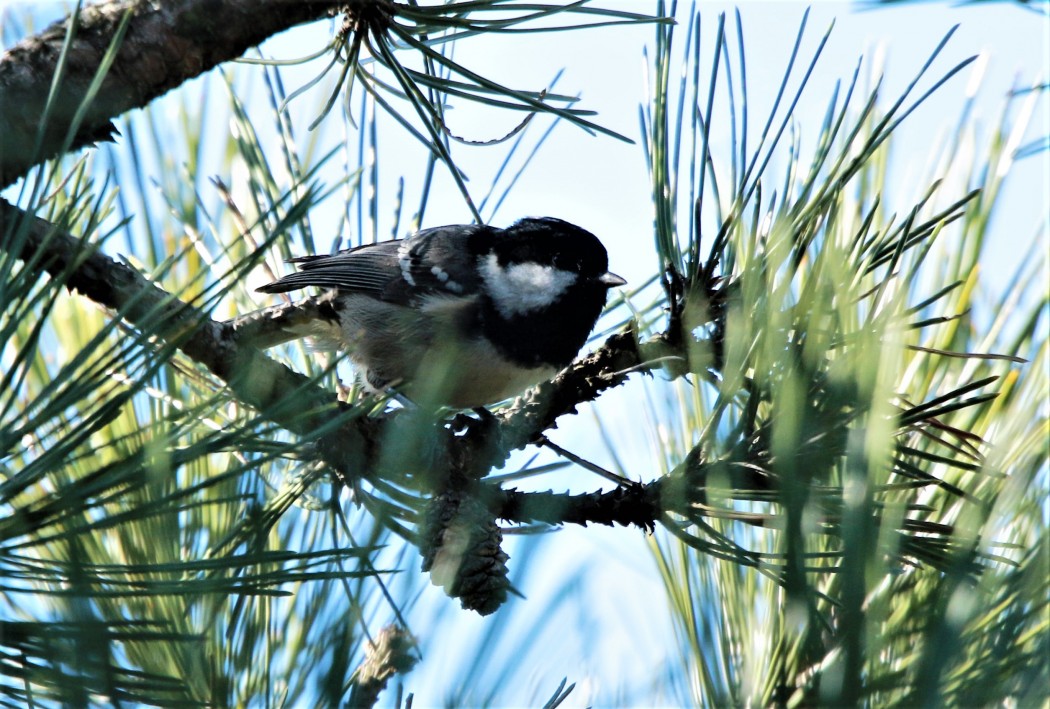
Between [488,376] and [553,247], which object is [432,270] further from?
[488,376]

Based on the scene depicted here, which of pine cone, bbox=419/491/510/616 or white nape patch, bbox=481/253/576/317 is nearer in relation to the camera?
pine cone, bbox=419/491/510/616

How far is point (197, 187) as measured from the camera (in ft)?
5.26

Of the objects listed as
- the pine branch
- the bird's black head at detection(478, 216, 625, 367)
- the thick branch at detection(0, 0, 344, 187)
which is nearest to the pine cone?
the pine branch

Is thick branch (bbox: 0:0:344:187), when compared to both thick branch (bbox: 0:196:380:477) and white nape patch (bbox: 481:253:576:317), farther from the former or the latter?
white nape patch (bbox: 481:253:576:317)

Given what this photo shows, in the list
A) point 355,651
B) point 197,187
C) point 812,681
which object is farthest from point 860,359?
point 197,187

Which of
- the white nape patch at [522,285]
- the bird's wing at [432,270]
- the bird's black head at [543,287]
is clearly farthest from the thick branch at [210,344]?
the bird's wing at [432,270]

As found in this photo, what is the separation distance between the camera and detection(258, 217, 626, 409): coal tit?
187 centimetres

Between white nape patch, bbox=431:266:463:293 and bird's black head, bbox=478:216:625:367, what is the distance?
6cm

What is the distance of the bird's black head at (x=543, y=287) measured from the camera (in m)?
1.89

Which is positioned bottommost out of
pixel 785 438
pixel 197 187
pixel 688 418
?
pixel 785 438

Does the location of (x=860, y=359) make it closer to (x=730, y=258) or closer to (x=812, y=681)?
(x=812, y=681)

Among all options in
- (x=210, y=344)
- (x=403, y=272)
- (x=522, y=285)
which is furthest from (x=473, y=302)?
(x=210, y=344)

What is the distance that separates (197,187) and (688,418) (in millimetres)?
867

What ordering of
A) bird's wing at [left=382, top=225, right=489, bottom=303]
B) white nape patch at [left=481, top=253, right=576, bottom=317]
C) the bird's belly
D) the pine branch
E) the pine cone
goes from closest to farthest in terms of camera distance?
the pine branch, the pine cone, the bird's belly, white nape patch at [left=481, top=253, right=576, bottom=317], bird's wing at [left=382, top=225, right=489, bottom=303]
